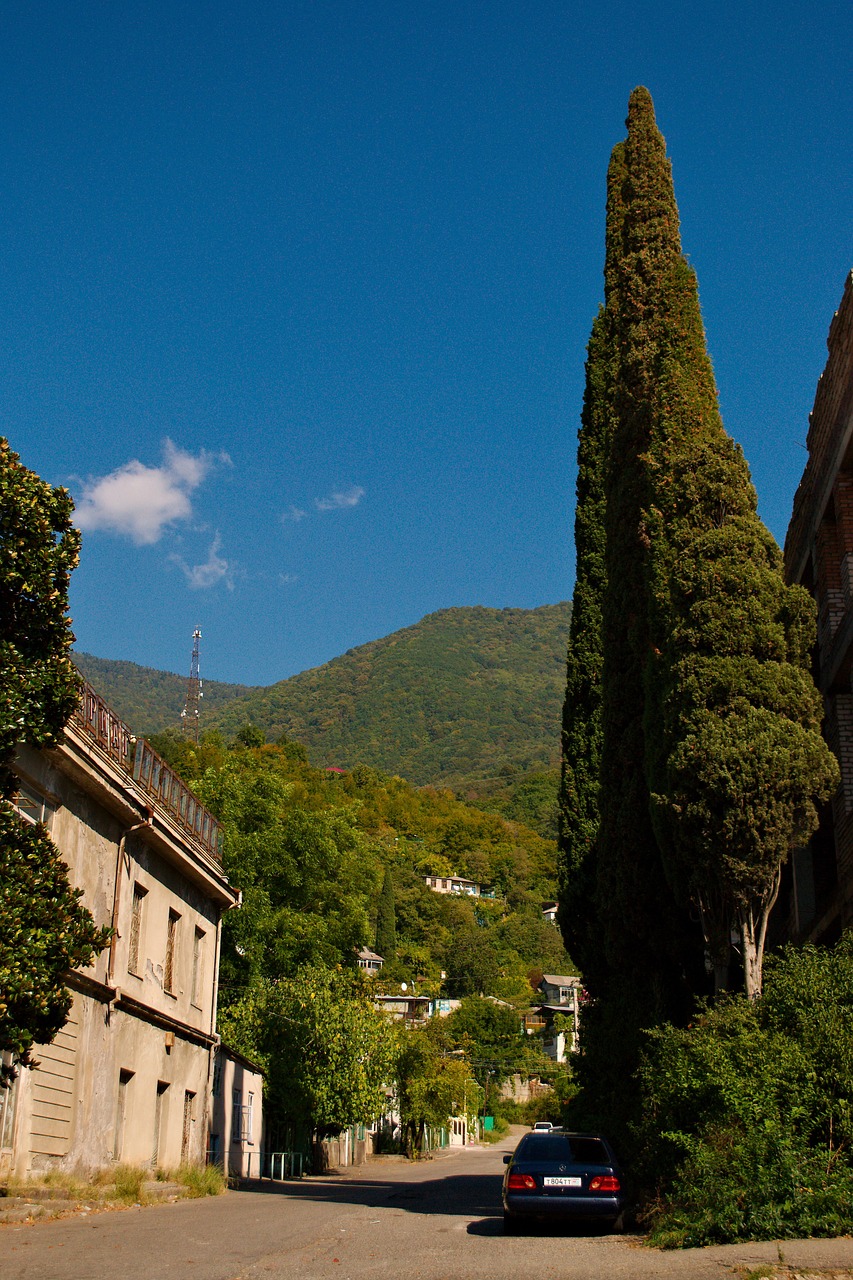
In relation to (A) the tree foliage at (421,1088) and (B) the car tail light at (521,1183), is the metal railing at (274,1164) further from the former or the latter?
(B) the car tail light at (521,1183)

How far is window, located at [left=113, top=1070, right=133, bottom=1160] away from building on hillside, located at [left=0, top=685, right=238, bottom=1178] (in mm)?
21

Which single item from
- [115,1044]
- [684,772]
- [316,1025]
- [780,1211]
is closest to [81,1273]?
[780,1211]

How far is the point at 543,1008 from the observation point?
10544 centimetres

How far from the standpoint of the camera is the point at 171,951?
21938mm

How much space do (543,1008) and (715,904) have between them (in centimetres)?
9695

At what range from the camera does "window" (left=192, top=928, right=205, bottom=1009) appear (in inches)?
930

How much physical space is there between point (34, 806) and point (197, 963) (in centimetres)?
1041

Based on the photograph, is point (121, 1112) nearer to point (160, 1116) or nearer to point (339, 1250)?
point (160, 1116)

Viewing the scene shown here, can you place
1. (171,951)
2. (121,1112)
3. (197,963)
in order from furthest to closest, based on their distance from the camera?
(197,963), (171,951), (121,1112)

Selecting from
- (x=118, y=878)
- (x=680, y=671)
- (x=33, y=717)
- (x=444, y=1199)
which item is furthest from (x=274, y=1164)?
(x=33, y=717)

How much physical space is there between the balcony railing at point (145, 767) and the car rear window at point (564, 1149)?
7699mm

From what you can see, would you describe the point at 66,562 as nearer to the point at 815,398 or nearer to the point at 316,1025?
the point at 815,398

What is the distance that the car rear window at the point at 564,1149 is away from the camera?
12.3m

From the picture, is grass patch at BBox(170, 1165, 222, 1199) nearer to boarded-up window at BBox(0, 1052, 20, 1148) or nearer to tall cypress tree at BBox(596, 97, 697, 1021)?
boarded-up window at BBox(0, 1052, 20, 1148)
